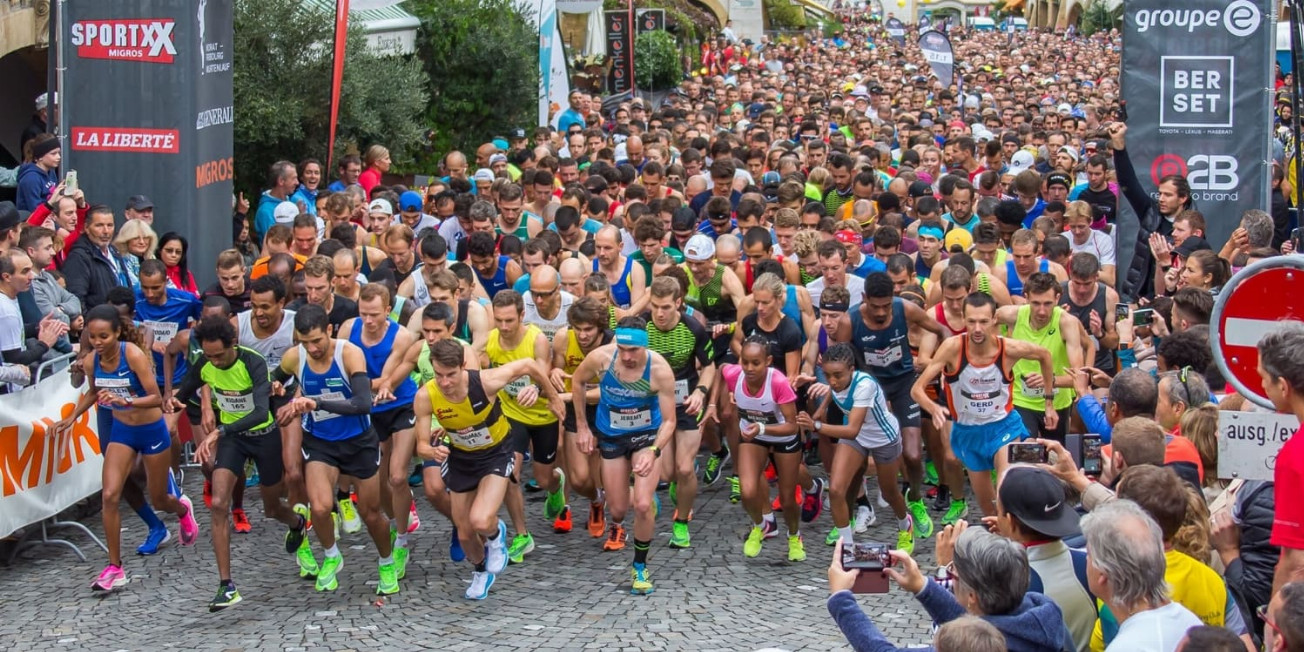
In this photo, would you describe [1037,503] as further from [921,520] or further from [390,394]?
[390,394]

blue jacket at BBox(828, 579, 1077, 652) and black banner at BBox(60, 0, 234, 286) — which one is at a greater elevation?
black banner at BBox(60, 0, 234, 286)

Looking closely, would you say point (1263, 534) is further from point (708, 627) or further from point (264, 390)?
point (264, 390)

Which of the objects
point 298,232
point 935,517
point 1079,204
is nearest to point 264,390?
point 298,232

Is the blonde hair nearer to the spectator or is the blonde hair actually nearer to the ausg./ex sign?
the ausg./ex sign

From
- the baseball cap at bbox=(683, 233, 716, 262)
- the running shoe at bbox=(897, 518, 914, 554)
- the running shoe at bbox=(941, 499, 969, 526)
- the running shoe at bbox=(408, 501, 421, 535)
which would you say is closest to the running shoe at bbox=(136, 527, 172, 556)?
the running shoe at bbox=(408, 501, 421, 535)

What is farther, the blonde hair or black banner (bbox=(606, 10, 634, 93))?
black banner (bbox=(606, 10, 634, 93))

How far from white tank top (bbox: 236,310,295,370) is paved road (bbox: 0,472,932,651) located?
1.26m

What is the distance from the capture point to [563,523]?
1045 centimetres

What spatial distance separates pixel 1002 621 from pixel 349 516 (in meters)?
6.42

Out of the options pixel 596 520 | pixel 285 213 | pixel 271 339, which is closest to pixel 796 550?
pixel 596 520

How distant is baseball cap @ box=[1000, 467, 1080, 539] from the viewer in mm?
5332

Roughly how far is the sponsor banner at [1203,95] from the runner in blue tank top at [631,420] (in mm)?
3835

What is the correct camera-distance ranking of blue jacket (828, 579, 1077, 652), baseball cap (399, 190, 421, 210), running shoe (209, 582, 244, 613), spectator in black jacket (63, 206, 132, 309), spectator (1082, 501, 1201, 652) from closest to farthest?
spectator (1082, 501, 1201, 652), blue jacket (828, 579, 1077, 652), running shoe (209, 582, 244, 613), spectator in black jacket (63, 206, 132, 309), baseball cap (399, 190, 421, 210)

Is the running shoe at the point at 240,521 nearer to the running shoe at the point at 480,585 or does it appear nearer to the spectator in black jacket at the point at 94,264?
the spectator in black jacket at the point at 94,264
